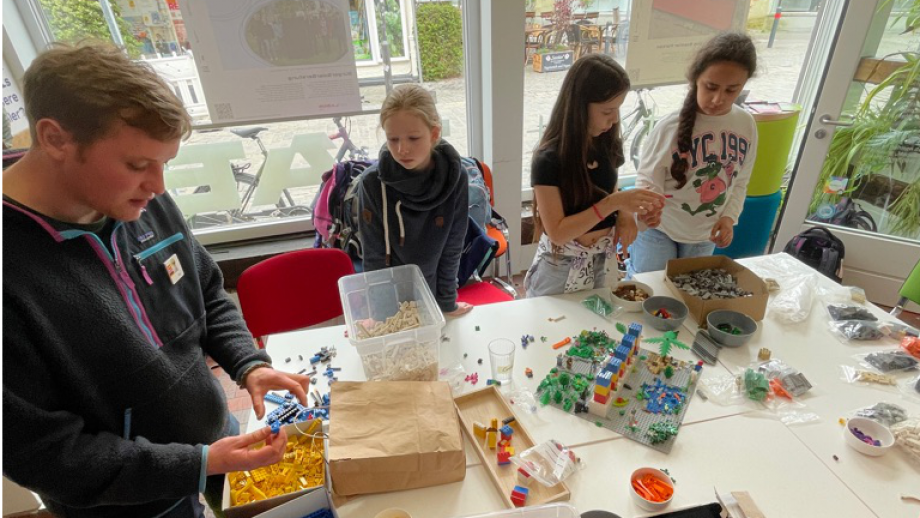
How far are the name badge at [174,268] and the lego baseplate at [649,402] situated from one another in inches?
37.2

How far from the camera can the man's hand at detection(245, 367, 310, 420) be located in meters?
1.09

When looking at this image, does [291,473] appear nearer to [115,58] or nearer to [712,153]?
[115,58]

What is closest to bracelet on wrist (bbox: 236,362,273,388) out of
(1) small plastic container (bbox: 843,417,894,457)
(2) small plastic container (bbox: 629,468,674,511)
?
(2) small plastic container (bbox: 629,468,674,511)

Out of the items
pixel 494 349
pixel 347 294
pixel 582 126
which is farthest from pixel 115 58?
pixel 582 126

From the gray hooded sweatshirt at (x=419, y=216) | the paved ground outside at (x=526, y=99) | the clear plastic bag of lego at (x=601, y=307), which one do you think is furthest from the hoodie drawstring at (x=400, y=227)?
the paved ground outside at (x=526, y=99)

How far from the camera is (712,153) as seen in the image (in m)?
1.78

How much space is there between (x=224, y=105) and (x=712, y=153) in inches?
89.6

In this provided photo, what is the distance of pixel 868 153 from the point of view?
272 cm

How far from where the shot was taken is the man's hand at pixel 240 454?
35.1 inches

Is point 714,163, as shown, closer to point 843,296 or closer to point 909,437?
point 843,296

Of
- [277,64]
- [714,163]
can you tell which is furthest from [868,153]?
[277,64]

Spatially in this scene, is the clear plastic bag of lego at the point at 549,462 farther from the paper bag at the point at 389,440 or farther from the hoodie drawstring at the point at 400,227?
the hoodie drawstring at the point at 400,227

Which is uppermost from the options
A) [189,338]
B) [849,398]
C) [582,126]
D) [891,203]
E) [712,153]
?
[582,126]

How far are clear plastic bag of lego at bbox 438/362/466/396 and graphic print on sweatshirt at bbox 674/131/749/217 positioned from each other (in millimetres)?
1148
